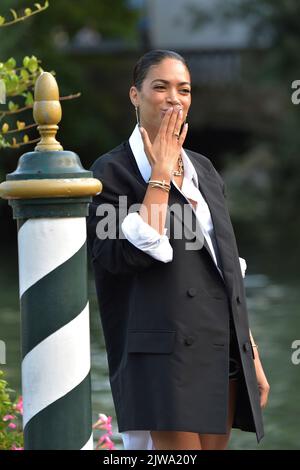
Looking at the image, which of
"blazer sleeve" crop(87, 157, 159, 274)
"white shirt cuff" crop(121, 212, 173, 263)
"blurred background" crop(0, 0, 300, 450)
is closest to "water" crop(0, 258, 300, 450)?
"blurred background" crop(0, 0, 300, 450)

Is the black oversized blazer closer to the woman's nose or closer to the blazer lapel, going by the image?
the blazer lapel

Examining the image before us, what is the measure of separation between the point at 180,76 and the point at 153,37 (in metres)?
38.1

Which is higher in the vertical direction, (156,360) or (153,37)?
(153,37)

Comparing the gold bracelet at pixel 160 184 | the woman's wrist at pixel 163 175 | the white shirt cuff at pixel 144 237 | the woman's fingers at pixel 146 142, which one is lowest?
the white shirt cuff at pixel 144 237

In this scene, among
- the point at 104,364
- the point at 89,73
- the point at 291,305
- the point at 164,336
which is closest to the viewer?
the point at 164,336

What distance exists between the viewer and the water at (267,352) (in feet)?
26.3

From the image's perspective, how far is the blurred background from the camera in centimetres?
1941

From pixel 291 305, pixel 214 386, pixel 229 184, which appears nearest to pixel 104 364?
pixel 291 305

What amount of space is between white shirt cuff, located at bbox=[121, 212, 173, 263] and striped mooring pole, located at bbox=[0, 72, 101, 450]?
0.25 metres

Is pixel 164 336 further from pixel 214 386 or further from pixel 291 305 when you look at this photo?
pixel 291 305

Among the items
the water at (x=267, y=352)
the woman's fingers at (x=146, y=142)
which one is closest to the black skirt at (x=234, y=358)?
the woman's fingers at (x=146, y=142)

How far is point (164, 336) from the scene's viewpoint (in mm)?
3875

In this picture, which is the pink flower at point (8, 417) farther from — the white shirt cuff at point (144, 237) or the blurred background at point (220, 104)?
the blurred background at point (220, 104)

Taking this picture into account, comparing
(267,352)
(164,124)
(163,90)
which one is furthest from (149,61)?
(267,352)
